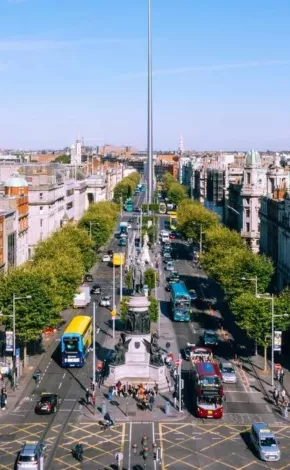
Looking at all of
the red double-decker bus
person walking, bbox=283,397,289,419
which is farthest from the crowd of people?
person walking, bbox=283,397,289,419

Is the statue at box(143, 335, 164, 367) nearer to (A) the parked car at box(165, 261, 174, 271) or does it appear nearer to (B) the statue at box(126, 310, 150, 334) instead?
(B) the statue at box(126, 310, 150, 334)

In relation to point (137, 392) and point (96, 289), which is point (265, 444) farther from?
point (96, 289)

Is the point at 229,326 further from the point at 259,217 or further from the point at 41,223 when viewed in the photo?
the point at 41,223

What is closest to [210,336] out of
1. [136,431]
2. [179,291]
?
[179,291]

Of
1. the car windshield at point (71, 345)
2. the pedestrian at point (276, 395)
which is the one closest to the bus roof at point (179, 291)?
the car windshield at point (71, 345)

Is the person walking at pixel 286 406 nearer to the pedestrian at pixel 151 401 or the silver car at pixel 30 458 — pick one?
the pedestrian at pixel 151 401

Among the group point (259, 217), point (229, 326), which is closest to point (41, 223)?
point (259, 217)
